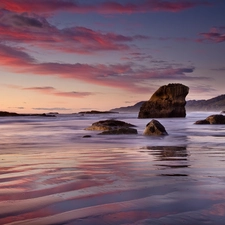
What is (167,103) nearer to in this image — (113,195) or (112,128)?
(112,128)

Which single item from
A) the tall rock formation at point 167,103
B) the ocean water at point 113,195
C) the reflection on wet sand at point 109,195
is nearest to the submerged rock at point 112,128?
the ocean water at point 113,195

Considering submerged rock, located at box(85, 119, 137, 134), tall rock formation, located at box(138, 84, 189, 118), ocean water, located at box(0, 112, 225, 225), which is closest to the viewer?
ocean water, located at box(0, 112, 225, 225)

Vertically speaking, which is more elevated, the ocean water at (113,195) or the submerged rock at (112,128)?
the submerged rock at (112,128)

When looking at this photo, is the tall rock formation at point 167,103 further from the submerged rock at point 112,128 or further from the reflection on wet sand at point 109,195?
the reflection on wet sand at point 109,195

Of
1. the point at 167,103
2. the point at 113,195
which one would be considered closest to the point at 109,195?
the point at 113,195

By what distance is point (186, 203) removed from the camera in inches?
116

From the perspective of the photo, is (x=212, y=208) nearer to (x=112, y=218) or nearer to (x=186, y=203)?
(x=186, y=203)

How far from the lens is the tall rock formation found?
198ft

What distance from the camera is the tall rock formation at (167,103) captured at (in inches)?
2371

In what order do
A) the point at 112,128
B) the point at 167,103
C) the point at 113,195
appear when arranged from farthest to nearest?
the point at 167,103 → the point at 112,128 → the point at 113,195

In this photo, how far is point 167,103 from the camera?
202 ft

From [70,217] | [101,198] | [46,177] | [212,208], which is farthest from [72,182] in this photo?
[212,208]

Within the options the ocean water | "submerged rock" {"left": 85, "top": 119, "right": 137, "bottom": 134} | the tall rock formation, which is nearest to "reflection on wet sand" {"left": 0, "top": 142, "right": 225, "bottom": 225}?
the ocean water

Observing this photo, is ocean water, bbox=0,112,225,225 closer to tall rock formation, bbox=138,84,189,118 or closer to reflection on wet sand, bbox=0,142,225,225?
reflection on wet sand, bbox=0,142,225,225
